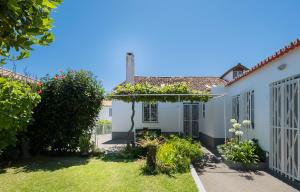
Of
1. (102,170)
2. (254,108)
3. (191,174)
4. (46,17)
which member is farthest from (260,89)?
(46,17)

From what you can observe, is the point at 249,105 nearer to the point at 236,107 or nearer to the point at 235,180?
the point at 236,107

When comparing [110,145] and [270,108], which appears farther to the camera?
[110,145]

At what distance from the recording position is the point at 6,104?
8828 millimetres

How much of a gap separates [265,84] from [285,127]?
2.08m

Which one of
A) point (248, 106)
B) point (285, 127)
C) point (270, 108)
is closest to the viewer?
point (285, 127)

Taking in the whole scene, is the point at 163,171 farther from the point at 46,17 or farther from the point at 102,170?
the point at 46,17

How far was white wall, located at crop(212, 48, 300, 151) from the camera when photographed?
8.21m

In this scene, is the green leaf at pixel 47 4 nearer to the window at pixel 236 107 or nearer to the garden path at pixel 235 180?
the garden path at pixel 235 180

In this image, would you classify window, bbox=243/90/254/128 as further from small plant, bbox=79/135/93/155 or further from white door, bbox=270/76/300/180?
small plant, bbox=79/135/93/155

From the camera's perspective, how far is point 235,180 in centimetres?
847

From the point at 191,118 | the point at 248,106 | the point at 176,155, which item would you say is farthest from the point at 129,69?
the point at 176,155

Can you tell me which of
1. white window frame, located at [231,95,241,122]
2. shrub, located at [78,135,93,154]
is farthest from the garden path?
shrub, located at [78,135,93,154]

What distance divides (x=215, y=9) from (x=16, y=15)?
9643 mm

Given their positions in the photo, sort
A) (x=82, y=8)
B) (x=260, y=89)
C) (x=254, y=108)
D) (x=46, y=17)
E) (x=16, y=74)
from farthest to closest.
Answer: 1. (x=16, y=74)
2. (x=254, y=108)
3. (x=260, y=89)
4. (x=82, y=8)
5. (x=46, y=17)
